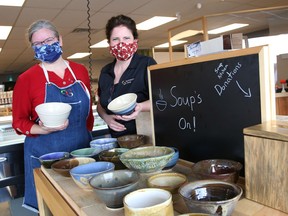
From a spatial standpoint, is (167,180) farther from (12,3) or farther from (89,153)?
(12,3)

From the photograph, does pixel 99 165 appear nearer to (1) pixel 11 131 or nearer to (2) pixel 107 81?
(2) pixel 107 81

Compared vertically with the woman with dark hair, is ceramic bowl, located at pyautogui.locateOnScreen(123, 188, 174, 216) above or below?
below

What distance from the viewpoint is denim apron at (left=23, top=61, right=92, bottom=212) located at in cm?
156

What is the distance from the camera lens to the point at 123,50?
4.78 feet

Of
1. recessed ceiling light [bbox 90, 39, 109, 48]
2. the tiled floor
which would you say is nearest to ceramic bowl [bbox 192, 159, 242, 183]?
the tiled floor

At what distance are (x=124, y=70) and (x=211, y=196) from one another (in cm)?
103

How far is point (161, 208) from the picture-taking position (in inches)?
22.5

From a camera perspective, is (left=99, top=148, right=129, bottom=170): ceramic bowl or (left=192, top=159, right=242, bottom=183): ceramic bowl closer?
(left=192, top=159, right=242, bottom=183): ceramic bowl

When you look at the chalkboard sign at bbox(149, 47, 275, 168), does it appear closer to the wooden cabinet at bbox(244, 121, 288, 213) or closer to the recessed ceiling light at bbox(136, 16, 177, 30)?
the wooden cabinet at bbox(244, 121, 288, 213)

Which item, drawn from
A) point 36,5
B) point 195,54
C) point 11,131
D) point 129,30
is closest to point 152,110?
point 195,54

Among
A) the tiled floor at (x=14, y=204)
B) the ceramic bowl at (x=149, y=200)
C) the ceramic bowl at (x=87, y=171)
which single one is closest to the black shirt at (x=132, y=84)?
the ceramic bowl at (x=87, y=171)

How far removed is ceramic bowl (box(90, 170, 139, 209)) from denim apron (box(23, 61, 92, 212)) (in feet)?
2.76

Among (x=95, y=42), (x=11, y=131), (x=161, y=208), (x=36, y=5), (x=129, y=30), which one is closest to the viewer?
(x=161, y=208)

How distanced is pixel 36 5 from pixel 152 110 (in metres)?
4.06
